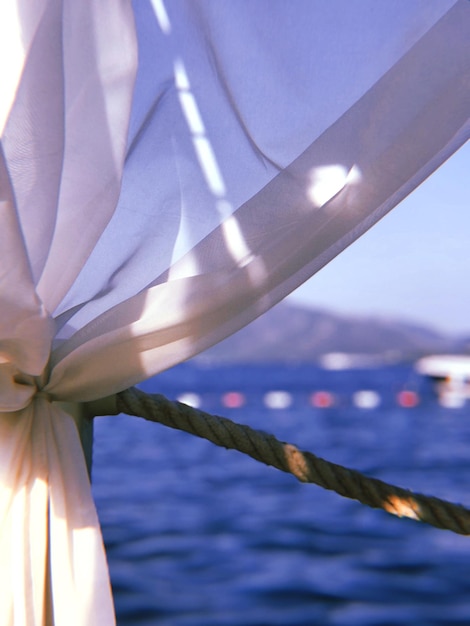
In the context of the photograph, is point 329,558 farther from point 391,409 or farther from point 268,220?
point 391,409

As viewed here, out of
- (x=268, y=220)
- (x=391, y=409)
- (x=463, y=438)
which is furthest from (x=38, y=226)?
(x=391, y=409)

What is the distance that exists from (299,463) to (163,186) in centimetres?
35

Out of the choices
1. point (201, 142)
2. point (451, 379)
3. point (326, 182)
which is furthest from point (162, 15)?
point (451, 379)

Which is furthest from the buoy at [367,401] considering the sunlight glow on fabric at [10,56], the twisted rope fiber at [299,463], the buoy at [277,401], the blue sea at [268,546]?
the sunlight glow on fabric at [10,56]

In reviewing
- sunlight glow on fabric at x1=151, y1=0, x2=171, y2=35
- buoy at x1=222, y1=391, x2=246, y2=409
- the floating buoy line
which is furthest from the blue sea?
buoy at x1=222, y1=391, x2=246, y2=409

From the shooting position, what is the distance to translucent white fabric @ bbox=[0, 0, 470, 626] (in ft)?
2.74

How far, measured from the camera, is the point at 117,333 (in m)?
0.86

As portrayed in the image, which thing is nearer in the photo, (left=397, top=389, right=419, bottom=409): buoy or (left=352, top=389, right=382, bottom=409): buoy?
(left=397, top=389, right=419, bottom=409): buoy

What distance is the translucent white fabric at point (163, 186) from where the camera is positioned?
2.74 feet

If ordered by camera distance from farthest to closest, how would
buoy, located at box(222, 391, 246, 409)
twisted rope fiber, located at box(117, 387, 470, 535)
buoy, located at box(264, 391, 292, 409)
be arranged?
buoy, located at box(222, 391, 246, 409), buoy, located at box(264, 391, 292, 409), twisted rope fiber, located at box(117, 387, 470, 535)

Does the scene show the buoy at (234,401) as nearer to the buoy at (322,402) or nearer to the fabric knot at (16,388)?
the buoy at (322,402)

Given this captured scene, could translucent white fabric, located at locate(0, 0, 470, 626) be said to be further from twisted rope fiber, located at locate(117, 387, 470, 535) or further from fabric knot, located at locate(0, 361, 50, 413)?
twisted rope fiber, located at locate(117, 387, 470, 535)

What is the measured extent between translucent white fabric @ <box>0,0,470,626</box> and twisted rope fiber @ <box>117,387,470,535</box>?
11 centimetres

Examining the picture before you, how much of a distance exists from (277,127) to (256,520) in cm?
516
